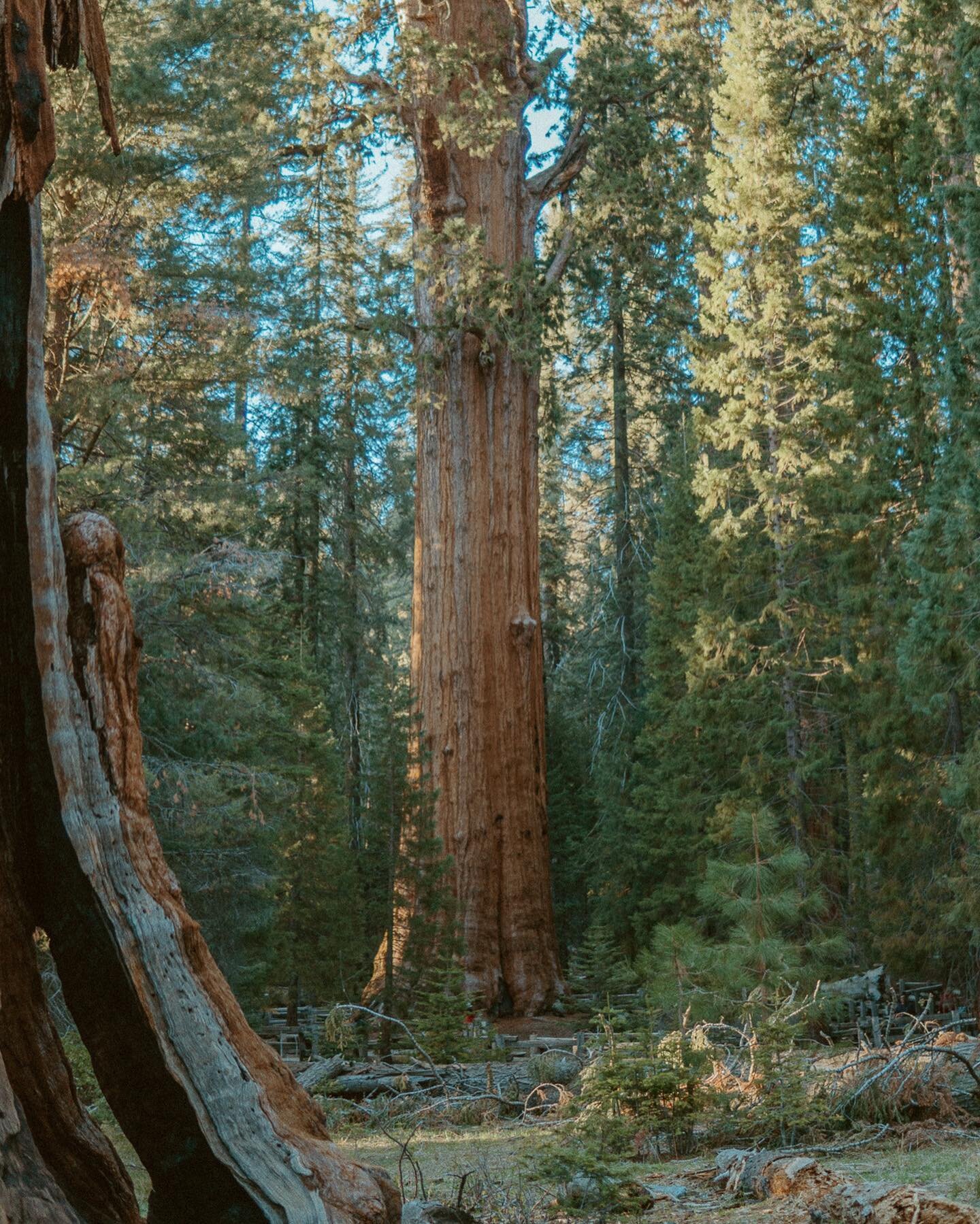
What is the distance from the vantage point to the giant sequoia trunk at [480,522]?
1433 cm

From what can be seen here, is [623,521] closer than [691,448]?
No

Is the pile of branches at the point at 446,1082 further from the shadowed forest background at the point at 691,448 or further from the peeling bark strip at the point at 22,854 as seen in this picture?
the peeling bark strip at the point at 22,854

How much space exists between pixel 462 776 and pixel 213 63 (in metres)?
9.23

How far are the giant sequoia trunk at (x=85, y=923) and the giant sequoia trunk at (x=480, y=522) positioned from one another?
1046 centimetres

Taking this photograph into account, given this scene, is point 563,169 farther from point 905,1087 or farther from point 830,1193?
point 830,1193

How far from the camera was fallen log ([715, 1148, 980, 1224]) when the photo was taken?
3.65 m

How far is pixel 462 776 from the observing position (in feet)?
47.7

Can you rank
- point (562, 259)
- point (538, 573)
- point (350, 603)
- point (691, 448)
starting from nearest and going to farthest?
point (562, 259) < point (538, 573) < point (691, 448) < point (350, 603)

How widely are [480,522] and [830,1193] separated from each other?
11.5 metres

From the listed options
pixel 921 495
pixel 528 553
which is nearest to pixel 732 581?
pixel 921 495

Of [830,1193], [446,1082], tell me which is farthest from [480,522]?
[830,1193]

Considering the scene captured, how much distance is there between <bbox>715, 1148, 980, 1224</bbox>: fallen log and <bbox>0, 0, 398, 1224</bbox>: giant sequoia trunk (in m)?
1.41

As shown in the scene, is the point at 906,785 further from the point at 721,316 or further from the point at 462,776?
the point at 721,316

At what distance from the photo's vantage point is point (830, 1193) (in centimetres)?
413
